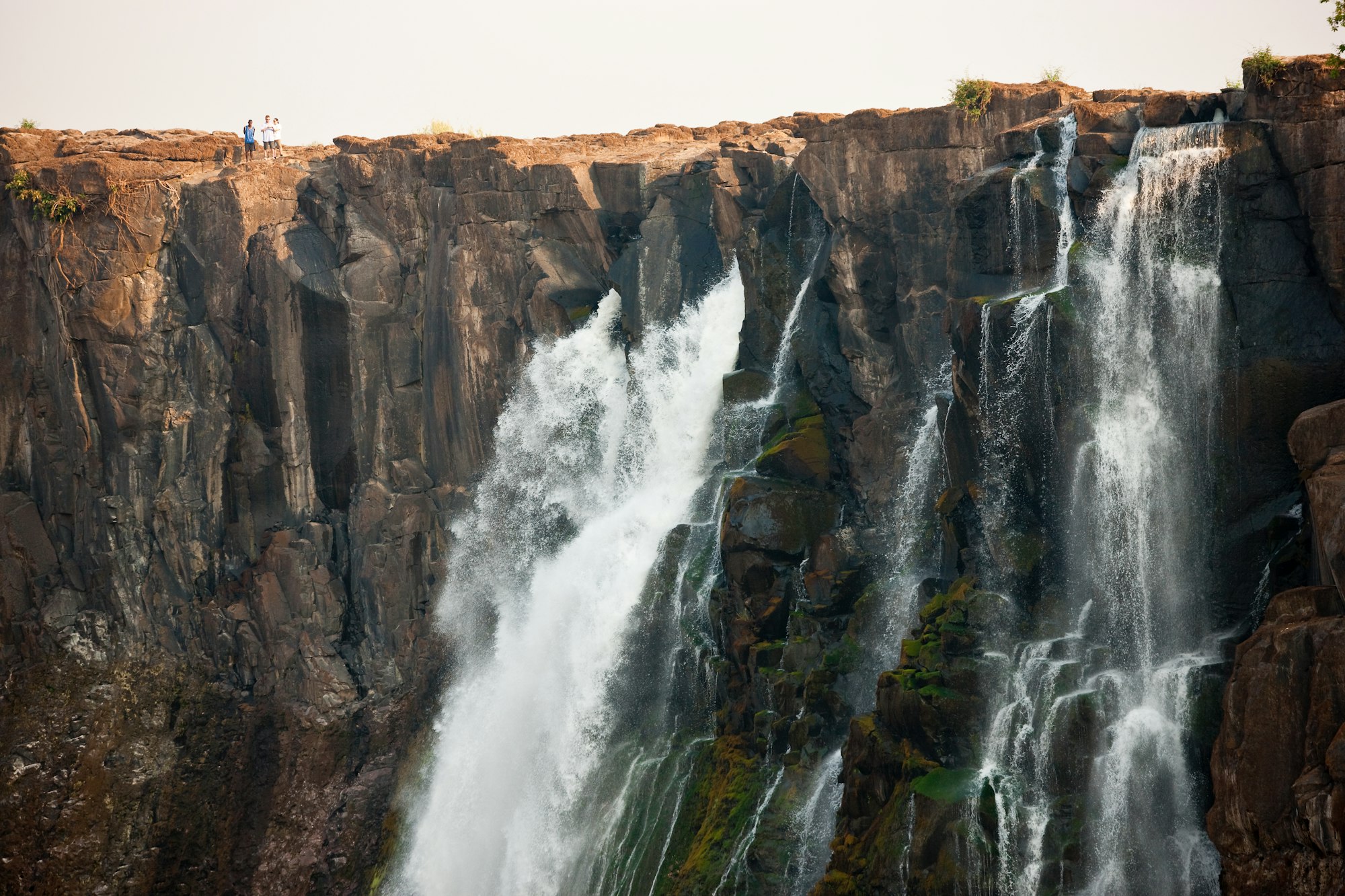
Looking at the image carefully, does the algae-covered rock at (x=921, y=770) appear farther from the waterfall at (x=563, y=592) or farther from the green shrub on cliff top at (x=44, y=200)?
the green shrub on cliff top at (x=44, y=200)

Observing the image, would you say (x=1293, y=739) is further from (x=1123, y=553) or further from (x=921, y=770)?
(x=921, y=770)

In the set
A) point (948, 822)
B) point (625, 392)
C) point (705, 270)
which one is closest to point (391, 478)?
point (625, 392)

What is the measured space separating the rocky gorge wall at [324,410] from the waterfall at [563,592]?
1.15 m

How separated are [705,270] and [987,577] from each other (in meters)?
15.9

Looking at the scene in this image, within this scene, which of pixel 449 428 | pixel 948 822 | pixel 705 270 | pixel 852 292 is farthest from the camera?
pixel 449 428

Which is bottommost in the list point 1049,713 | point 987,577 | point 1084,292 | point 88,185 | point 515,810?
point 515,810

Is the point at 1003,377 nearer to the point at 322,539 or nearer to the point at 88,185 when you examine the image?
the point at 322,539

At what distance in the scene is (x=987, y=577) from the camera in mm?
32125

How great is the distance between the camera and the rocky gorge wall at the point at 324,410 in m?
38.8

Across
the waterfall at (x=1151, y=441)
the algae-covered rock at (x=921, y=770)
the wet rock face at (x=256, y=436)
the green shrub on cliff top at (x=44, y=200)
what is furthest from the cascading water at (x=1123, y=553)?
the green shrub on cliff top at (x=44, y=200)

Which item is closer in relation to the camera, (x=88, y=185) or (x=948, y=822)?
(x=948, y=822)

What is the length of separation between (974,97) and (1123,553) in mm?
13758

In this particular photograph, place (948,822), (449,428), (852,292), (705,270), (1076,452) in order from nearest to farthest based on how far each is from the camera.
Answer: (948,822) → (1076,452) → (852,292) → (705,270) → (449,428)

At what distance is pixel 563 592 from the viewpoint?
4359 cm
